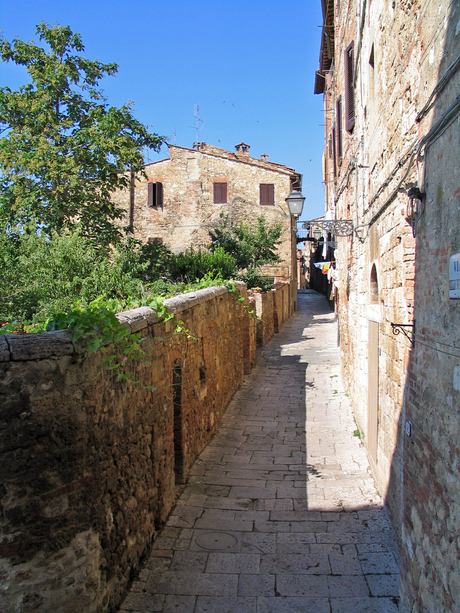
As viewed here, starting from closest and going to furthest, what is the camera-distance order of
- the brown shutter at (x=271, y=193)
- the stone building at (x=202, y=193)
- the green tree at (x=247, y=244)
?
the green tree at (x=247, y=244) → the stone building at (x=202, y=193) → the brown shutter at (x=271, y=193)

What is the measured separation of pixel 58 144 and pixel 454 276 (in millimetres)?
13419

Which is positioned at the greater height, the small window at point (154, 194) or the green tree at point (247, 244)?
the small window at point (154, 194)

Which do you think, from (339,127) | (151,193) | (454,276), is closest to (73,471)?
(454,276)

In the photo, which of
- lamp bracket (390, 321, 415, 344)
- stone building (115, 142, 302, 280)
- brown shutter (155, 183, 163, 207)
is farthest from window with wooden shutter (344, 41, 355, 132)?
brown shutter (155, 183, 163, 207)

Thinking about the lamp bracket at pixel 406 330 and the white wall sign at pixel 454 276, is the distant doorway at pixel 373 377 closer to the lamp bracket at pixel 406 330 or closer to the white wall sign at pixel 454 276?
the lamp bracket at pixel 406 330

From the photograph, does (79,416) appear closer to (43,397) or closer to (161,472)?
(43,397)

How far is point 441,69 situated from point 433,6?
51 cm

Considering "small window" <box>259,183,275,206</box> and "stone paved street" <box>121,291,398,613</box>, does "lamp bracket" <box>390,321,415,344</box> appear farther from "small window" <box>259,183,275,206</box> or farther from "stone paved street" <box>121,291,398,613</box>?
"small window" <box>259,183,275,206</box>

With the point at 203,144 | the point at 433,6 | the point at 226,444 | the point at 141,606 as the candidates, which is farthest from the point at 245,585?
the point at 203,144

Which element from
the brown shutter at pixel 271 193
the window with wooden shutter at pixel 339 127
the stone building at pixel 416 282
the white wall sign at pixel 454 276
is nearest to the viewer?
the white wall sign at pixel 454 276

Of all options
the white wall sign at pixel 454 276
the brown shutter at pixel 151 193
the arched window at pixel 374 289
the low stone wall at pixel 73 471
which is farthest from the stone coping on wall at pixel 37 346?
the brown shutter at pixel 151 193

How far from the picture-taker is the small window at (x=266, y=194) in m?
23.2

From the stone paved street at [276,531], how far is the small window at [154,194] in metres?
16.2

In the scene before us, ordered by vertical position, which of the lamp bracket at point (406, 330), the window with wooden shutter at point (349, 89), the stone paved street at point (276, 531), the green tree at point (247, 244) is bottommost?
the stone paved street at point (276, 531)
